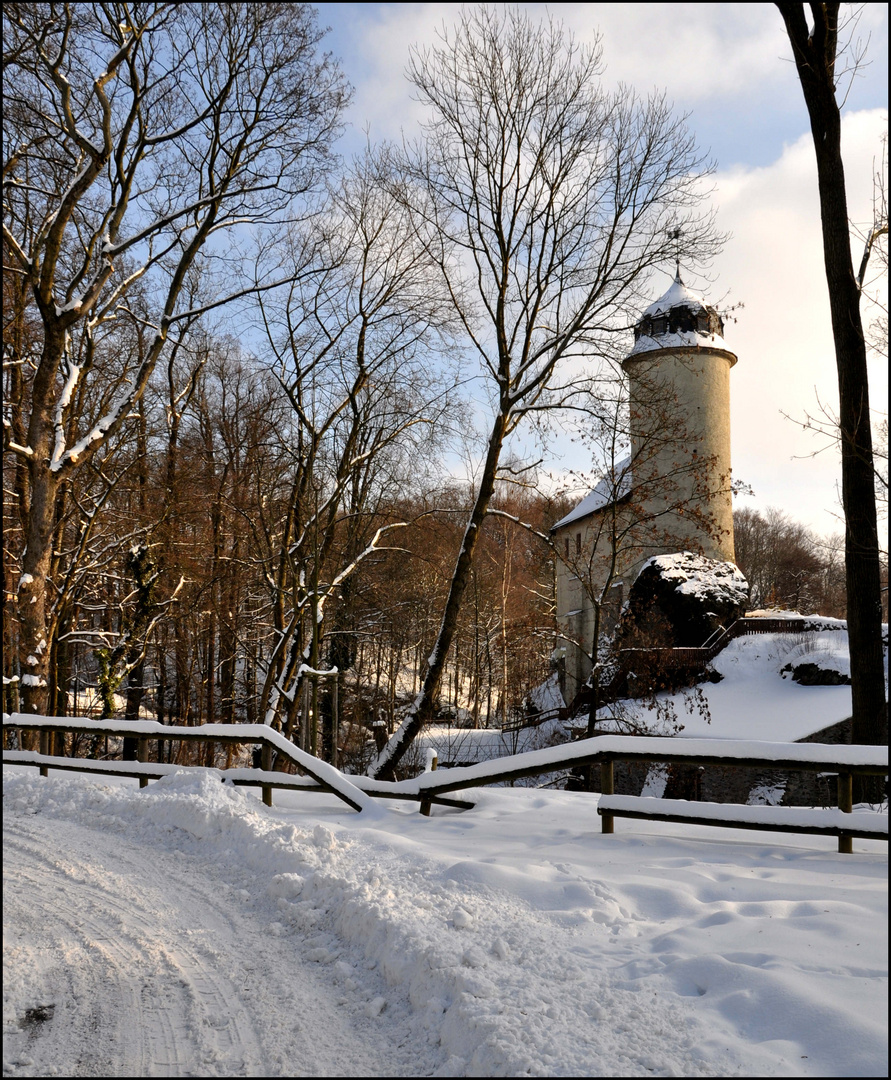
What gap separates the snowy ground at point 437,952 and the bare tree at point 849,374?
8.12 feet

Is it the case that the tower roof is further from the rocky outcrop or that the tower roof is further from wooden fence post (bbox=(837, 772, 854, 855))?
wooden fence post (bbox=(837, 772, 854, 855))

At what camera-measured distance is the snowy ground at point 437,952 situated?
11.6 ft

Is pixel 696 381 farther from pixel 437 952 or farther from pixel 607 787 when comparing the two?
pixel 437 952

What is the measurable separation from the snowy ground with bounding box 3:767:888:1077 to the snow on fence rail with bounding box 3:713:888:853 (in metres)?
0.28

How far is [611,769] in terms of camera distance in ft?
24.3

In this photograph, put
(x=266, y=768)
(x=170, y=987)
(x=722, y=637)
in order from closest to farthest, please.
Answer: (x=170, y=987) → (x=266, y=768) → (x=722, y=637)

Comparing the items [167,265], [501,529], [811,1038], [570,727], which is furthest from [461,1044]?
[501,529]

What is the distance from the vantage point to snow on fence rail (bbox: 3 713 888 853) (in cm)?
624

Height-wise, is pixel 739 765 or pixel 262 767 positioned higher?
pixel 739 765

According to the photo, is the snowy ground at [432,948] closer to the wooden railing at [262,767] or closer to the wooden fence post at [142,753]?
the wooden railing at [262,767]

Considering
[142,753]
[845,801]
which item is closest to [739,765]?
[845,801]

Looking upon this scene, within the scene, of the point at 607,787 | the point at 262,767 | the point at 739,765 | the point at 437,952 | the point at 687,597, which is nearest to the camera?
the point at 437,952

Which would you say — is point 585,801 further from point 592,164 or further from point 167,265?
point 167,265

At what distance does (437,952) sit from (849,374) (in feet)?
25.4
